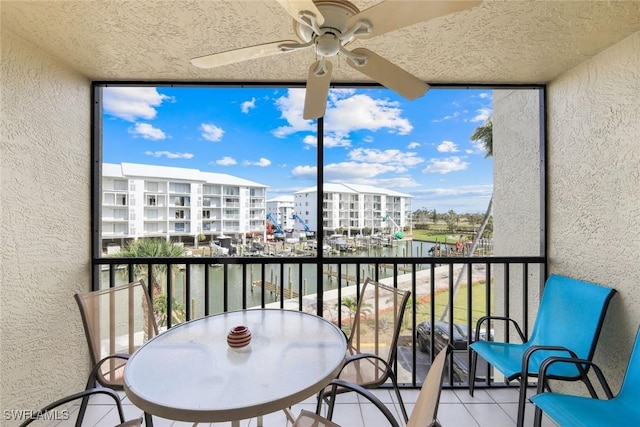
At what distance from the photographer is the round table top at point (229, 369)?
910 mm

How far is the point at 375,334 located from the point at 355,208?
117 cm

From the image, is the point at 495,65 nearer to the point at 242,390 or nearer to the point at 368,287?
the point at 368,287

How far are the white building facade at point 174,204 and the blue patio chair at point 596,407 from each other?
227 cm

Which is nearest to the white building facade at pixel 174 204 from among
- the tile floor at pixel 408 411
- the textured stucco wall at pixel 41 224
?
the textured stucco wall at pixel 41 224

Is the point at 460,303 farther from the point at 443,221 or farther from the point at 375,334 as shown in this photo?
Answer: the point at 375,334

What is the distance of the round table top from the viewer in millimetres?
910

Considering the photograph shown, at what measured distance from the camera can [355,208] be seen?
2.68m

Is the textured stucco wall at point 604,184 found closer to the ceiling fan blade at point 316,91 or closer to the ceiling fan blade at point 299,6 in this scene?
the ceiling fan blade at point 316,91

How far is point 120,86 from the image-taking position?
232cm

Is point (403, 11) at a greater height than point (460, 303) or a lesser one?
greater

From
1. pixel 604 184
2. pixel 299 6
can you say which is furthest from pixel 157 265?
pixel 604 184

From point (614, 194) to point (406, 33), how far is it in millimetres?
1751

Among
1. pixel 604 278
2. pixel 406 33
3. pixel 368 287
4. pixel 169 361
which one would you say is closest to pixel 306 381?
pixel 169 361

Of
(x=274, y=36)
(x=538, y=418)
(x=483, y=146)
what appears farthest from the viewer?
(x=483, y=146)
